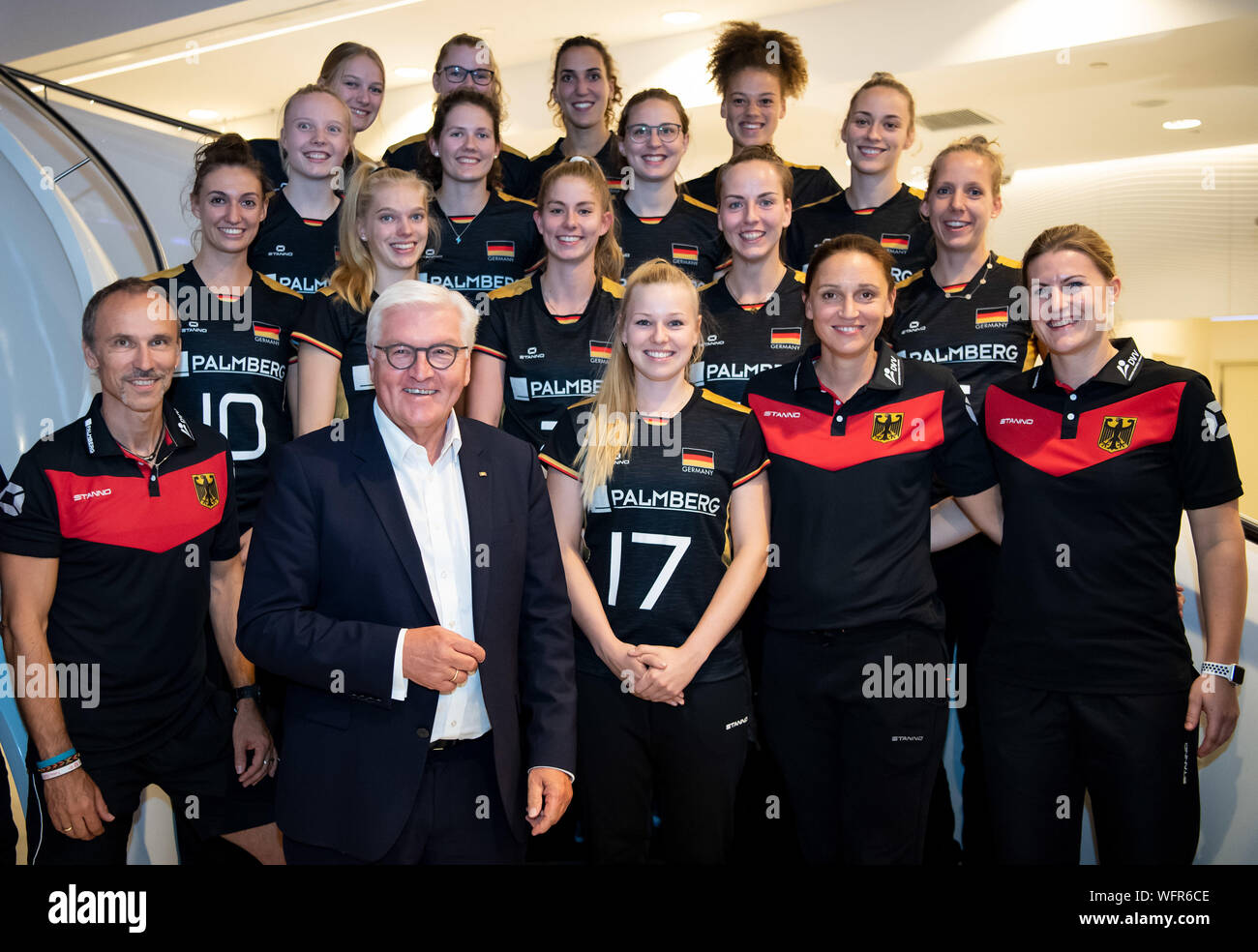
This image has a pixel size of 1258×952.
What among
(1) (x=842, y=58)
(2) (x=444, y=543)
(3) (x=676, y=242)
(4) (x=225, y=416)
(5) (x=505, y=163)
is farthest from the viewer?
(1) (x=842, y=58)

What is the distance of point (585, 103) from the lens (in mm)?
3934

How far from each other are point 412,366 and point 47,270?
9.62 ft

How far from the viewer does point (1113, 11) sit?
5.43 meters

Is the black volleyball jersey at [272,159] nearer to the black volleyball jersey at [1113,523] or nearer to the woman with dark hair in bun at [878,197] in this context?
the woman with dark hair in bun at [878,197]

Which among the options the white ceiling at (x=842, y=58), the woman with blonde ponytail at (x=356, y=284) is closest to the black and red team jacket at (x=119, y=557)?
the woman with blonde ponytail at (x=356, y=284)

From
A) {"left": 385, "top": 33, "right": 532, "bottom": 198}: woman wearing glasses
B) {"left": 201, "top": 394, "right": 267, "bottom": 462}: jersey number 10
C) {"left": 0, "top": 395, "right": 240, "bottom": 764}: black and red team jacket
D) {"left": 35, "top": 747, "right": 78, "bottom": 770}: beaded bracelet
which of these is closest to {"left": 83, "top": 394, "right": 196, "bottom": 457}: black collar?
{"left": 0, "top": 395, "right": 240, "bottom": 764}: black and red team jacket

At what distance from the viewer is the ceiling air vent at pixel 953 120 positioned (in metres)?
6.71

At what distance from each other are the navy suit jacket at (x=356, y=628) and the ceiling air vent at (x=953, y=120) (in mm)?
5768

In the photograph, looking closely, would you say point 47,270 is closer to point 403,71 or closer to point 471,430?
point 471,430

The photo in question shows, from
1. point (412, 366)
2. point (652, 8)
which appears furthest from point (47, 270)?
point (652, 8)

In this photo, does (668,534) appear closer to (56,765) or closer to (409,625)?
(409,625)

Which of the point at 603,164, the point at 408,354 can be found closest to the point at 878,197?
the point at 603,164

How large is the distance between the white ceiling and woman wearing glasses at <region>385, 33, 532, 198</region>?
2612 millimetres

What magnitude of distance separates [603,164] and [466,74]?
68cm
